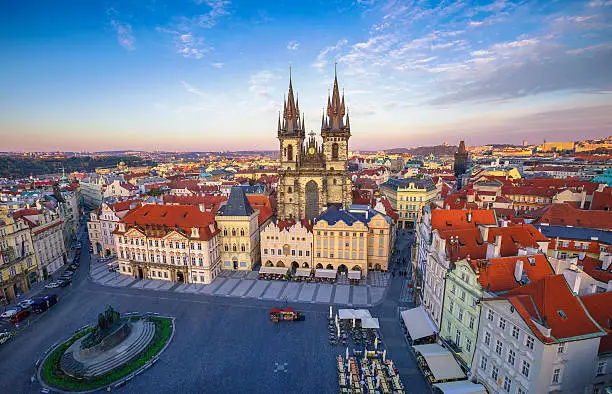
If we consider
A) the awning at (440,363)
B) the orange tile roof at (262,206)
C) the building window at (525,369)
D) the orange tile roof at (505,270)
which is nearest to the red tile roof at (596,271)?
the orange tile roof at (505,270)

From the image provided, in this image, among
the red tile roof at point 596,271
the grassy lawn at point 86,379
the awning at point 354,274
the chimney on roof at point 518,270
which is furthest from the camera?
the awning at point 354,274

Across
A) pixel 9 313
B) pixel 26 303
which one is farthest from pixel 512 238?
pixel 26 303

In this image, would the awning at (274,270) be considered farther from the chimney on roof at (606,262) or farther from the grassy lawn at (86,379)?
the chimney on roof at (606,262)

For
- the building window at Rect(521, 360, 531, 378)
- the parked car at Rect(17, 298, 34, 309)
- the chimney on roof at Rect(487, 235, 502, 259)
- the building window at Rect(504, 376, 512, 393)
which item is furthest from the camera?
the parked car at Rect(17, 298, 34, 309)

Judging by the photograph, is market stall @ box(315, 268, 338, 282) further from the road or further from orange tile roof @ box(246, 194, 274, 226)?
orange tile roof @ box(246, 194, 274, 226)

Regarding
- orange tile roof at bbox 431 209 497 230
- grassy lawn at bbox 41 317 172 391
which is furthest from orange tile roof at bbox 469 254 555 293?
grassy lawn at bbox 41 317 172 391

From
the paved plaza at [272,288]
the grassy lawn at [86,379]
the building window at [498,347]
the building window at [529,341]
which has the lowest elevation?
the paved plaza at [272,288]
